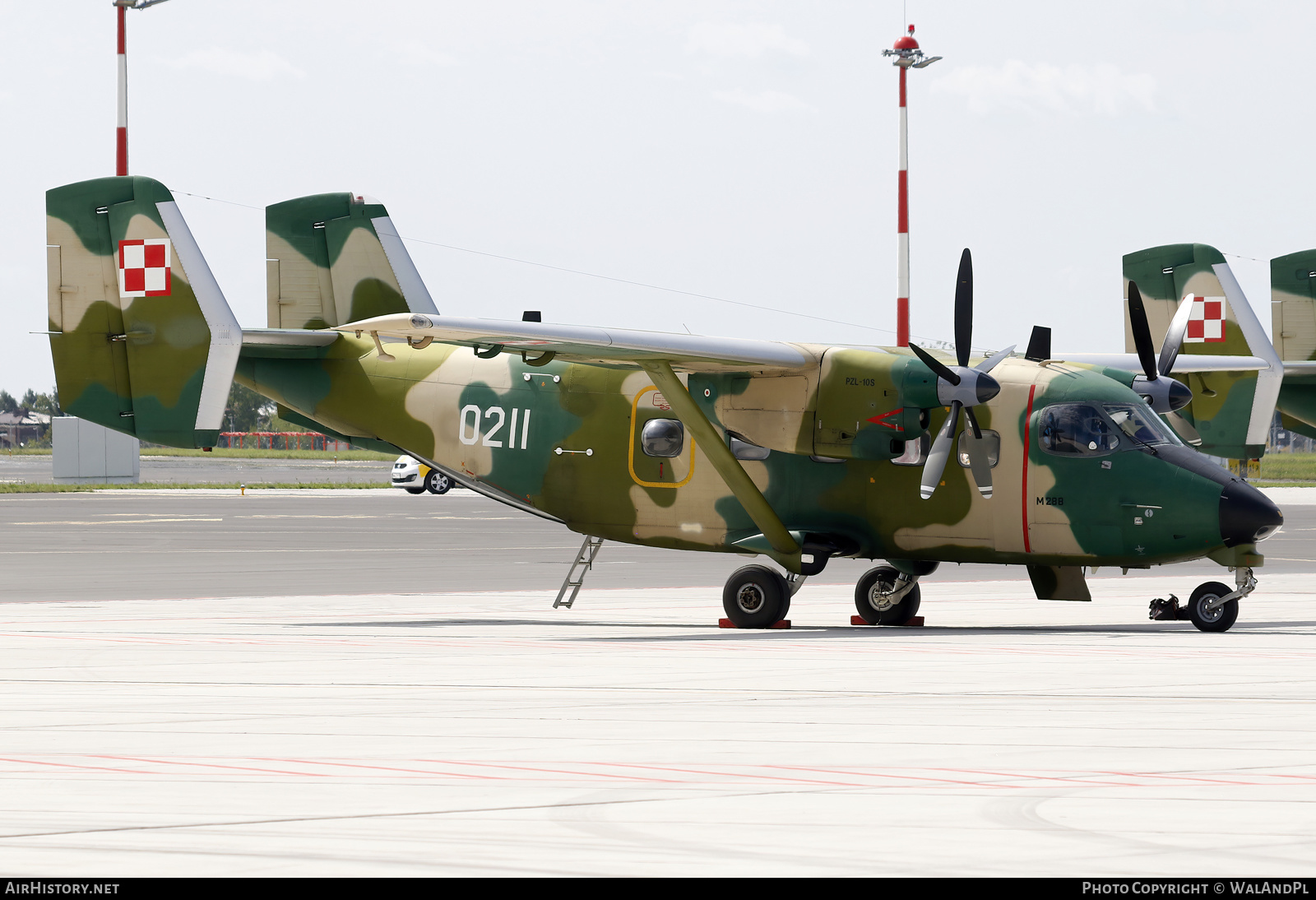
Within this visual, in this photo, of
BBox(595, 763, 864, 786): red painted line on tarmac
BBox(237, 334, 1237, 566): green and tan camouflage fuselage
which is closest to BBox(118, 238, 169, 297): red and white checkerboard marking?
BBox(237, 334, 1237, 566): green and tan camouflage fuselage

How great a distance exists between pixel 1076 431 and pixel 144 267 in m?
13.7

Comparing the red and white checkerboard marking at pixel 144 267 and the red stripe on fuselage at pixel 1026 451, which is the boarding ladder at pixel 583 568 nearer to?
the red stripe on fuselage at pixel 1026 451

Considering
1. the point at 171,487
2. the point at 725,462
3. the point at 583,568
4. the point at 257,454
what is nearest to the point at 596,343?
the point at 725,462

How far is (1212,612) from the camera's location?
2125 centimetres

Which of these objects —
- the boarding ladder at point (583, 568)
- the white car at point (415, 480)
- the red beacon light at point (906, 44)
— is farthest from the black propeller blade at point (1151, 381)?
the white car at point (415, 480)

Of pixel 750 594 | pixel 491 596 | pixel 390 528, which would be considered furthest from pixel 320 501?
pixel 750 594

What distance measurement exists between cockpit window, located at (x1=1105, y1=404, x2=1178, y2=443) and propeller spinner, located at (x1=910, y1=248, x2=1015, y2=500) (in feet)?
5.23

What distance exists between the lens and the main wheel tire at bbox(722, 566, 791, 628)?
896 inches

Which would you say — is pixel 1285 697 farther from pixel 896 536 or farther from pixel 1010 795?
pixel 896 536

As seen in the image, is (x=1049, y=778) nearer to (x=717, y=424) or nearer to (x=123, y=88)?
(x=717, y=424)

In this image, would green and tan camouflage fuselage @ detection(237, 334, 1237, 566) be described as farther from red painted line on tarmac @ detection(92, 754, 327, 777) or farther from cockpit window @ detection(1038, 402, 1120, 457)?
red painted line on tarmac @ detection(92, 754, 327, 777)

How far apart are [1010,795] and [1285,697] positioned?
5.83 metres

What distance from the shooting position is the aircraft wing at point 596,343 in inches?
770

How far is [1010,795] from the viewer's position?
862 centimetres
